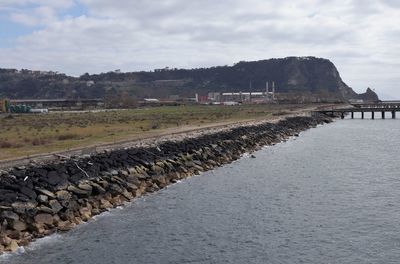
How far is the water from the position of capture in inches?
698

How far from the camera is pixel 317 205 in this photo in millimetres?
25125

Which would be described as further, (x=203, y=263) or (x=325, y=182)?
(x=325, y=182)

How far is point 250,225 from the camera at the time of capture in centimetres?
2155

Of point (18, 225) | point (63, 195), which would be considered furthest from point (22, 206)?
point (63, 195)

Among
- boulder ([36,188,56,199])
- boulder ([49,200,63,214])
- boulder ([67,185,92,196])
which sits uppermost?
boulder ([36,188,56,199])

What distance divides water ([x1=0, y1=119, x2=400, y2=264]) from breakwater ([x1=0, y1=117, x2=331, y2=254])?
0.87 m

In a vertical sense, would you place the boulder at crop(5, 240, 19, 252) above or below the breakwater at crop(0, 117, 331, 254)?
below

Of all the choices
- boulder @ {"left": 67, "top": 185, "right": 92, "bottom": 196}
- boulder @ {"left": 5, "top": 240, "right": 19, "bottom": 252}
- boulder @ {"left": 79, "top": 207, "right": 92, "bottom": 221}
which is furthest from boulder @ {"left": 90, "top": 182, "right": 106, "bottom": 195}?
boulder @ {"left": 5, "top": 240, "right": 19, "bottom": 252}

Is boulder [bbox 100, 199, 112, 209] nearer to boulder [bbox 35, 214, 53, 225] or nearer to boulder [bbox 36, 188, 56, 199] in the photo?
boulder [bbox 36, 188, 56, 199]

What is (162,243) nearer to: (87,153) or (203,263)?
(203,263)

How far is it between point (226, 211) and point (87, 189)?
633 cm

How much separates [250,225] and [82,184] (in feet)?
26.4

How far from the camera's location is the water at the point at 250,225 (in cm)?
1773

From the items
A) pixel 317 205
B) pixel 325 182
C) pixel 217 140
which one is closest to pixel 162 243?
pixel 317 205
